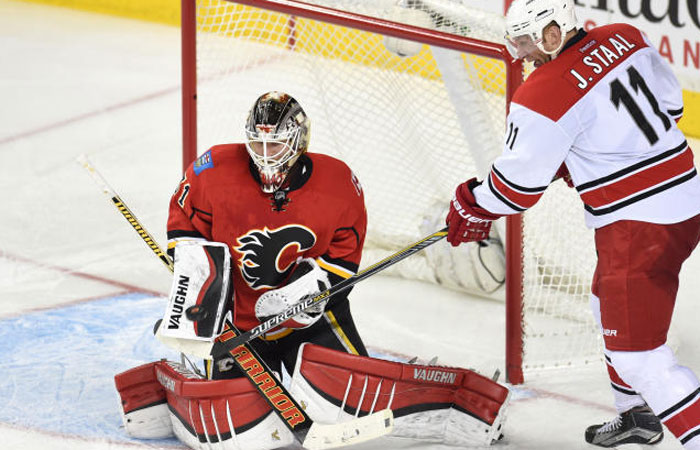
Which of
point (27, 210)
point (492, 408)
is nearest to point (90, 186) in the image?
point (27, 210)

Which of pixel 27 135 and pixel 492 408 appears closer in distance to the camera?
pixel 492 408

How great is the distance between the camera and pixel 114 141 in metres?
5.77

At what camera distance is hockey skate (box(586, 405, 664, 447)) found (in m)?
3.29

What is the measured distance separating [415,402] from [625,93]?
34.3 inches

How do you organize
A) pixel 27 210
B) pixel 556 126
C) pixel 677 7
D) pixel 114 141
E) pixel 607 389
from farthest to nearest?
pixel 114 141, pixel 27 210, pixel 677 7, pixel 607 389, pixel 556 126

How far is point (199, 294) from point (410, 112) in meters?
1.35

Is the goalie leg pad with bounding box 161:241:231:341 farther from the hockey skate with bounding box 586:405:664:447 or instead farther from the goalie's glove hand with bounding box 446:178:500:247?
the hockey skate with bounding box 586:405:664:447

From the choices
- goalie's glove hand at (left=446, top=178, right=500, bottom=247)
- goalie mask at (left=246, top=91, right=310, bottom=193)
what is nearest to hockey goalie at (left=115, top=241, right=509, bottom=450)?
goalie mask at (left=246, top=91, right=310, bottom=193)

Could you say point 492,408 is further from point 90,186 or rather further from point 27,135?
point 27,135

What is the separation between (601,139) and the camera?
298 centimetres

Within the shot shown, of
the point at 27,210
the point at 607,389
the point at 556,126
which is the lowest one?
the point at 607,389

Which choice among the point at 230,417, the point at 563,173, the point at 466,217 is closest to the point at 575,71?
the point at 563,173

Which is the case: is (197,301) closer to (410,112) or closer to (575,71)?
(575,71)

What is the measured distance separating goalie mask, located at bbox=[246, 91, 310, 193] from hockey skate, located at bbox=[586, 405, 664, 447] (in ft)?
3.19
